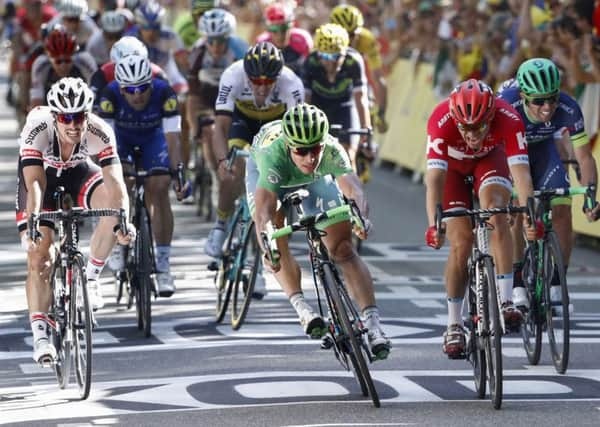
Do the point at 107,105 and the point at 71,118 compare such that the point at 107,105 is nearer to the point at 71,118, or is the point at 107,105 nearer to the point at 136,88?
the point at 136,88

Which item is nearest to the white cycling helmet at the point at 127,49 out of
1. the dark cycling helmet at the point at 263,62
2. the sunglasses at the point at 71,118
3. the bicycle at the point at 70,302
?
the dark cycling helmet at the point at 263,62

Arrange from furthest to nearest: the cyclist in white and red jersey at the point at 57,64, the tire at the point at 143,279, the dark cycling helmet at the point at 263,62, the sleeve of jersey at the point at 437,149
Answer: the cyclist in white and red jersey at the point at 57,64
the dark cycling helmet at the point at 263,62
the tire at the point at 143,279
the sleeve of jersey at the point at 437,149

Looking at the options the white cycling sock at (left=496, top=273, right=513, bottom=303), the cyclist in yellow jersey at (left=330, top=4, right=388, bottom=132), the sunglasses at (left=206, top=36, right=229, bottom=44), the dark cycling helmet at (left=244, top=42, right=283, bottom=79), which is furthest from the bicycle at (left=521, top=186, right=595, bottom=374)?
the cyclist in yellow jersey at (left=330, top=4, right=388, bottom=132)

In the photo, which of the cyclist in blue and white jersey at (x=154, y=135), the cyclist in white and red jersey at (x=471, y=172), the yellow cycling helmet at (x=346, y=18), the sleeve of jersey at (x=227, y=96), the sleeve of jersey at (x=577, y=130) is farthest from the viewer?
the yellow cycling helmet at (x=346, y=18)

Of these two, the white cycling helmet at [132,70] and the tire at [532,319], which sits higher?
the white cycling helmet at [132,70]

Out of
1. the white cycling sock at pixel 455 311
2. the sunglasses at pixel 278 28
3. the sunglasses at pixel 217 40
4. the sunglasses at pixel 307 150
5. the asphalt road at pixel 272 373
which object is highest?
the sunglasses at pixel 278 28

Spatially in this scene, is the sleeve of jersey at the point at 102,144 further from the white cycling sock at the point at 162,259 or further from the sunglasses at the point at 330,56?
the sunglasses at the point at 330,56

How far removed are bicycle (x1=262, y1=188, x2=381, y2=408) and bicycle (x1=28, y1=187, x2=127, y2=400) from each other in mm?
1052

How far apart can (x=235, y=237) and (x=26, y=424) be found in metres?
3.94

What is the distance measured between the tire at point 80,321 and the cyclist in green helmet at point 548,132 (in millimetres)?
2747

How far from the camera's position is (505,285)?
10.0 m

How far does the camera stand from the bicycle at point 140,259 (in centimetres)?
1193

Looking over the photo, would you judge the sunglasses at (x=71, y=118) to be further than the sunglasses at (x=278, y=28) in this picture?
No

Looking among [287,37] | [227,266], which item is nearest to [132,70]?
[227,266]
